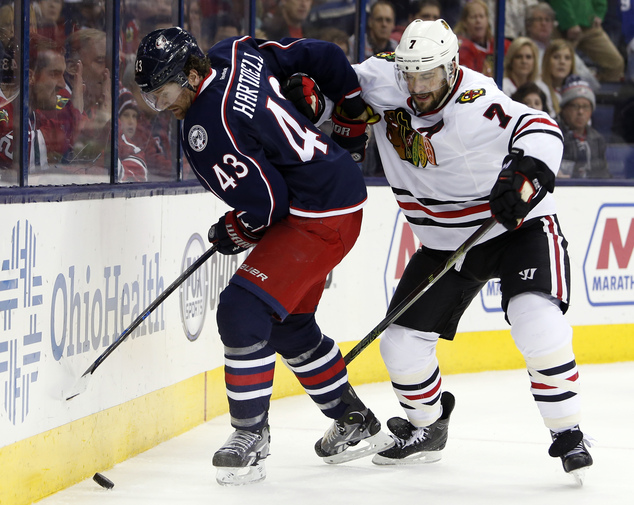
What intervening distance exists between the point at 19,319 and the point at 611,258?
3.41m

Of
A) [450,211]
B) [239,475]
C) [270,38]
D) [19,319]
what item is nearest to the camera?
[19,319]

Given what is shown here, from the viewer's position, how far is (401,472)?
315cm

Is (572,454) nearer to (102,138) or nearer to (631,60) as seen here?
(102,138)

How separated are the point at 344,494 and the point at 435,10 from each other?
3.08m

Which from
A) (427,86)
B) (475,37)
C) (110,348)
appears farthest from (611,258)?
(110,348)

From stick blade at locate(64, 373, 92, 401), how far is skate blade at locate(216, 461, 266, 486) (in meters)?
0.44

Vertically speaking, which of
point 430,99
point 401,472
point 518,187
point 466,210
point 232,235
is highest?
point 430,99

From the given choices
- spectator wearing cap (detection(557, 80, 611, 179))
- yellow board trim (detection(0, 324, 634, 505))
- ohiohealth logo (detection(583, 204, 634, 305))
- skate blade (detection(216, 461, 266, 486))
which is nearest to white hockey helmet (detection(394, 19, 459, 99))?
skate blade (detection(216, 461, 266, 486))

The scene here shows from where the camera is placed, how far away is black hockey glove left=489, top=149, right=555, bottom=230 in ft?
8.72

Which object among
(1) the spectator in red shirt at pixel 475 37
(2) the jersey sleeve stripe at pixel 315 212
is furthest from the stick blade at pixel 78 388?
(1) the spectator in red shirt at pixel 475 37

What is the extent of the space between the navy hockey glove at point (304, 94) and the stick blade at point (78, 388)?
3.11 feet

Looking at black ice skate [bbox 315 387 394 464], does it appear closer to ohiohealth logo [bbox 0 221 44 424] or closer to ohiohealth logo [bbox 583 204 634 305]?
ohiohealth logo [bbox 0 221 44 424]

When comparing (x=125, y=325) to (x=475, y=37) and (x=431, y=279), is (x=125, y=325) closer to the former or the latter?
(x=431, y=279)

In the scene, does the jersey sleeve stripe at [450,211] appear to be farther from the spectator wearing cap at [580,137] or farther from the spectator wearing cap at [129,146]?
the spectator wearing cap at [580,137]
